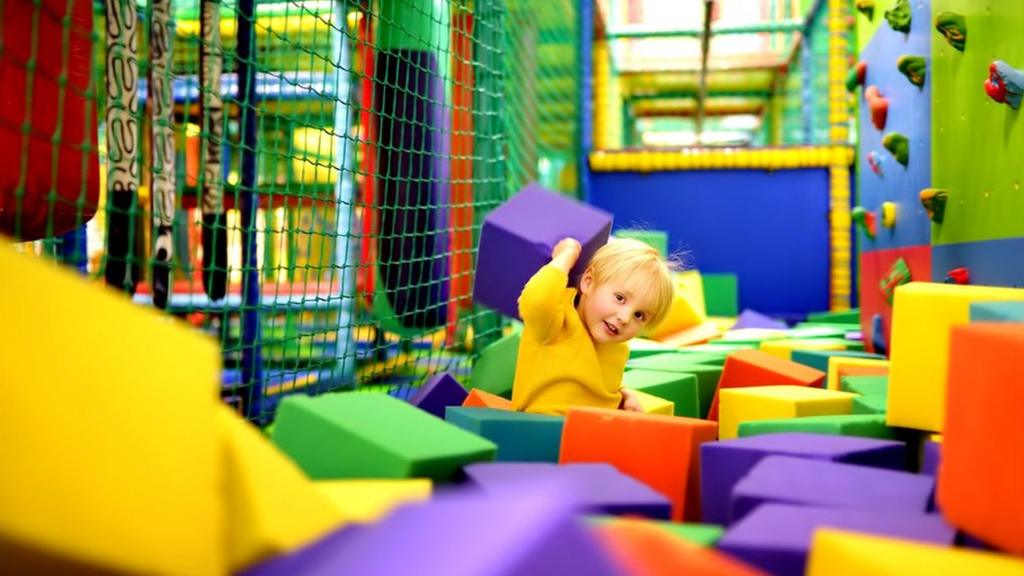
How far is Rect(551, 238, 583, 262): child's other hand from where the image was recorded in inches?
62.5

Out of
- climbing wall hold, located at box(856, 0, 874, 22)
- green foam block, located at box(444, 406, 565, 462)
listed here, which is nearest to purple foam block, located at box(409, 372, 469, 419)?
green foam block, located at box(444, 406, 565, 462)

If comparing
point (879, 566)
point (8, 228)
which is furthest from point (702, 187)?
point (879, 566)

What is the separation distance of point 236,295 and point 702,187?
2.08 metres

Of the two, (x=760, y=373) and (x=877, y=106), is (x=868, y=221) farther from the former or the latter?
(x=760, y=373)

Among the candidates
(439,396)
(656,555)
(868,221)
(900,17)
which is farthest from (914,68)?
(656,555)

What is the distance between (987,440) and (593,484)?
0.35 metres

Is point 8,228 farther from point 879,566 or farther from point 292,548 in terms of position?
point 879,566

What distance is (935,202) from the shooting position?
71.9 inches

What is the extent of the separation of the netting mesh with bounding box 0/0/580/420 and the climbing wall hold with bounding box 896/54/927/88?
104 cm

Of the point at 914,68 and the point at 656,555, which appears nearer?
the point at 656,555

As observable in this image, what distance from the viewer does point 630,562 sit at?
0.55 m

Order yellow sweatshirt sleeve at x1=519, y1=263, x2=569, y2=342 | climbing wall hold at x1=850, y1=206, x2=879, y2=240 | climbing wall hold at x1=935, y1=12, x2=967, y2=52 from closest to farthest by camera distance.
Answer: yellow sweatshirt sleeve at x1=519, y1=263, x2=569, y2=342, climbing wall hold at x1=935, y1=12, x2=967, y2=52, climbing wall hold at x1=850, y1=206, x2=879, y2=240

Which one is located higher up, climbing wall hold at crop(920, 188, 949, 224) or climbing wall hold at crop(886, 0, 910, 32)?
climbing wall hold at crop(886, 0, 910, 32)

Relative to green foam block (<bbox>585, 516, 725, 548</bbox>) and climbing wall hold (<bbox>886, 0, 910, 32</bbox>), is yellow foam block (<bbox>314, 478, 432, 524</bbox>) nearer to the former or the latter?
green foam block (<bbox>585, 516, 725, 548</bbox>)
